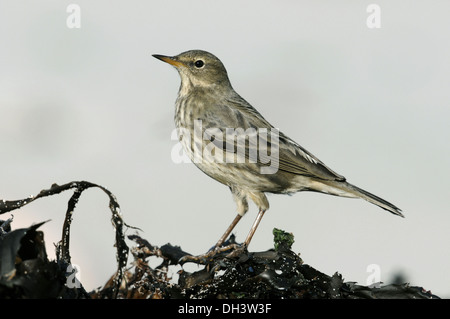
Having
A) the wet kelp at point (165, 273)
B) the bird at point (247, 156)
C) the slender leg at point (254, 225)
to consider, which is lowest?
the wet kelp at point (165, 273)

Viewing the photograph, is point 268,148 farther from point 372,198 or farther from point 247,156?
point 372,198

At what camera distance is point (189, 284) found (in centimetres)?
422

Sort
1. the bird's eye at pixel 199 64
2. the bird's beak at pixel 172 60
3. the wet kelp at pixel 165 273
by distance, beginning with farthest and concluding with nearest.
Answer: the bird's eye at pixel 199 64
the bird's beak at pixel 172 60
the wet kelp at pixel 165 273

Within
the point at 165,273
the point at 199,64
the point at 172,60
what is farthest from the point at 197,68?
the point at 165,273

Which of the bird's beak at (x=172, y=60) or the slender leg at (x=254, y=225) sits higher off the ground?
the bird's beak at (x=172, y=60)

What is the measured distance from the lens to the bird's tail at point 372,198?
327 inches

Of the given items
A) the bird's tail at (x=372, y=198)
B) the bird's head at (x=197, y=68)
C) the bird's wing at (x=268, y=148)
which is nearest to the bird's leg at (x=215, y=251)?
the bird's wing at (x=268, y=148)

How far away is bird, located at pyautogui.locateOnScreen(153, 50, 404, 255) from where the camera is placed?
8172 mm

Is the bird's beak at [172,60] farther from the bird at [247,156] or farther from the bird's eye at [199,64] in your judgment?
the bird at [247,156]

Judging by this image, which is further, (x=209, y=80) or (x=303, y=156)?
(x=209, y=80)
